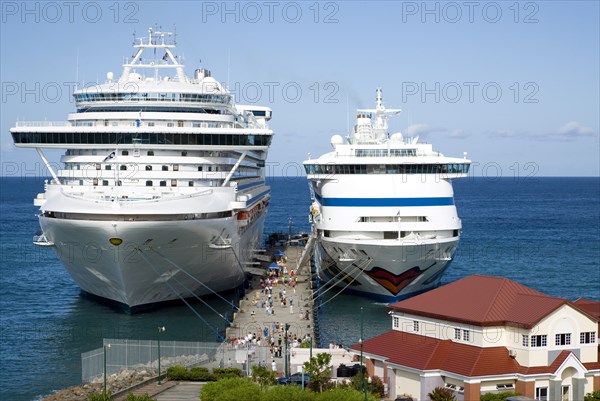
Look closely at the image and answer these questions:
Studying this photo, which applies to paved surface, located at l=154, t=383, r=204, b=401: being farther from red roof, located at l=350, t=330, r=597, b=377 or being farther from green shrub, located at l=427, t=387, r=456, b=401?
green shrub, located at l=427, t=387, r=456, b=401

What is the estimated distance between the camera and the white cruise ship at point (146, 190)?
46.4 m

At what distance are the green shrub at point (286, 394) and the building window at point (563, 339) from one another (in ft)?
27.9

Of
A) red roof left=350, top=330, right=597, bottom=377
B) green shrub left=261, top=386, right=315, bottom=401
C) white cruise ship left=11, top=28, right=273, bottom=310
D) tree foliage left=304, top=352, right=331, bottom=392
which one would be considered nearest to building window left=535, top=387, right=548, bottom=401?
red roof left=350, top=330, right=597, bottom=377

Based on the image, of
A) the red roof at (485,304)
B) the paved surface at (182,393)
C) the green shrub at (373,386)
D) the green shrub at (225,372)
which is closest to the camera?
the red roof at (485,304)

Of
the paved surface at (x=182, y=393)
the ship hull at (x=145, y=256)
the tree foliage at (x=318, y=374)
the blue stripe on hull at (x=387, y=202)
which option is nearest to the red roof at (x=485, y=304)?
the tree foliage at (x=318, y=374)

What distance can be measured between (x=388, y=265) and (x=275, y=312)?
26.7 ft

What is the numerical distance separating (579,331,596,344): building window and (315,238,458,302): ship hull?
21.2 metres

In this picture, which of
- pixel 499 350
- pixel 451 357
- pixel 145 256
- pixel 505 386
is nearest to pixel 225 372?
pixel 451 357

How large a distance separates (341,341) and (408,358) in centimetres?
1413

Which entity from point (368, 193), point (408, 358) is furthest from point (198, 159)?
point (408, 358)

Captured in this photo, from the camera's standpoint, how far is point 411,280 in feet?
182

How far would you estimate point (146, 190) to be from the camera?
48.9m

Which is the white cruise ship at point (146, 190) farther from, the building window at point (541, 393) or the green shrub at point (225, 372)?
the building window at point (541, 393)

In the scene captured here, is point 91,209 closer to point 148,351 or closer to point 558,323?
point 148,351
